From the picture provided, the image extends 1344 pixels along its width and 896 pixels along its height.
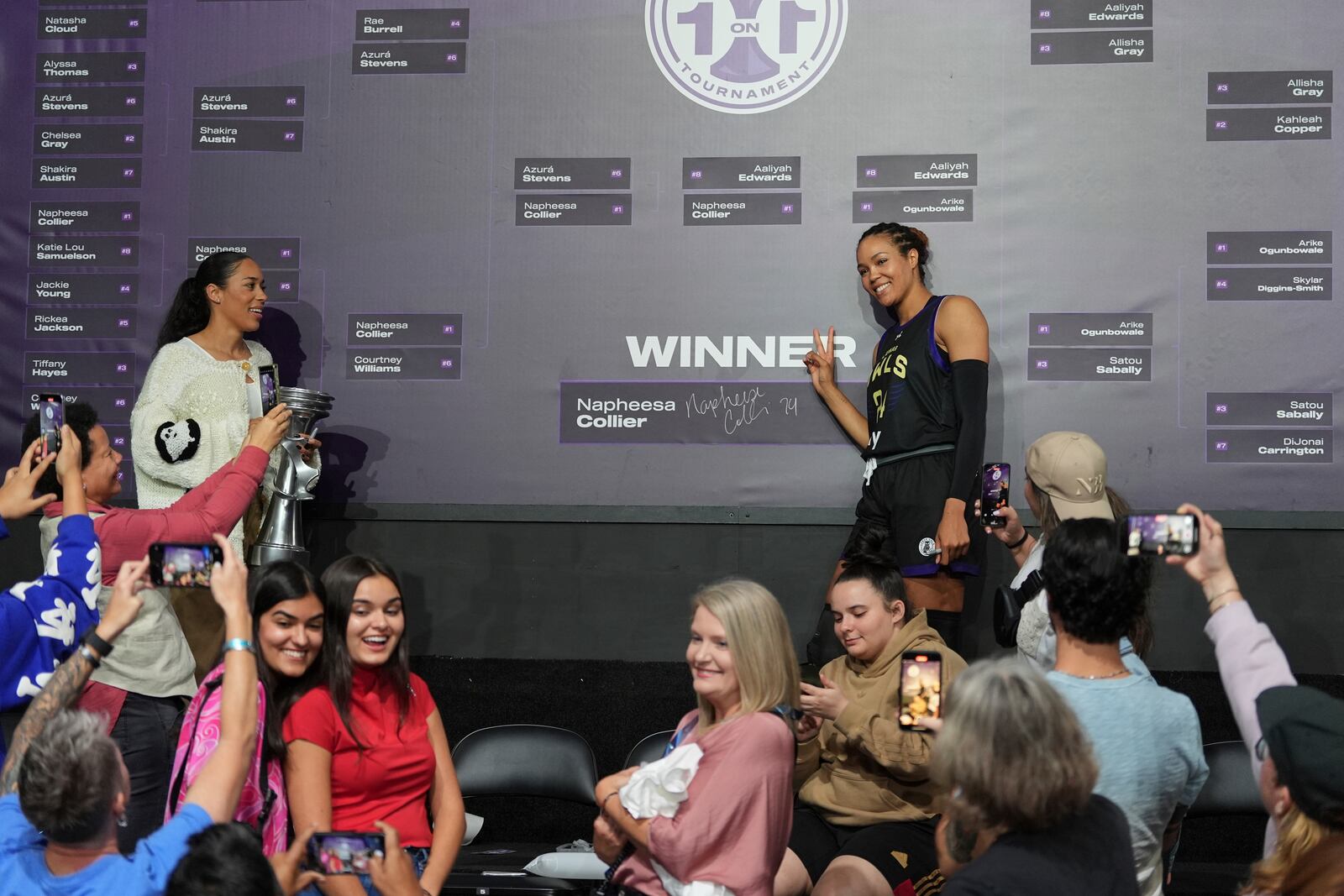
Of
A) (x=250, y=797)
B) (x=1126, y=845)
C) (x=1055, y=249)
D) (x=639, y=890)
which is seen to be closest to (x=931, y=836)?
(x=639, y=890)

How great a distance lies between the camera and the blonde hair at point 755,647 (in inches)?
107

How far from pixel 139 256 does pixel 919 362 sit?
116 inches

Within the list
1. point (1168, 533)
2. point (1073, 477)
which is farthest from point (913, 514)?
point (1168, 533)

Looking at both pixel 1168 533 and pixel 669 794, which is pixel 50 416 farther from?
pixel 1168 533

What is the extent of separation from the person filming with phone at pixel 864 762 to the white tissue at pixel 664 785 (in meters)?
0.48

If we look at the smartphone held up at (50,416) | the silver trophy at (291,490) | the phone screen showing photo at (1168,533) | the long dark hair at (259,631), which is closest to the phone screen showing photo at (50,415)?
the smartphone held up at (50,416)

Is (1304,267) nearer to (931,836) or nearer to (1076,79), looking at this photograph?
(1076,79)

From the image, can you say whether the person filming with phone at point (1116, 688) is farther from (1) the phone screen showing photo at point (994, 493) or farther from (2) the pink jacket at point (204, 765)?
(2) the pink jacket at point (204, 765)

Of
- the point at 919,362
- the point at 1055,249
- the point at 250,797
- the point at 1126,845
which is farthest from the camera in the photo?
the point at 1055,249

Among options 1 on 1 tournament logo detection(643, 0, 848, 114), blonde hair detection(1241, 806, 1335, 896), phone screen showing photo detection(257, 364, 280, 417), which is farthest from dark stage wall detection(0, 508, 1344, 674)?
blonde hair detection(1241, 806, 1335, 896)

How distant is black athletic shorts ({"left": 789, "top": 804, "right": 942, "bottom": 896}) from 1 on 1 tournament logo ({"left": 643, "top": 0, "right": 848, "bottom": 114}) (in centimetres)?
270

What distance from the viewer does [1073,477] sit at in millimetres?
3645

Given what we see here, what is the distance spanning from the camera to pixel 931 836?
10.5 feet

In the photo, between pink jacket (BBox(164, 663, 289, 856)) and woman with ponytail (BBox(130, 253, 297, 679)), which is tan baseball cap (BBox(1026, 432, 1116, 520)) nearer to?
pink jacket (BBox(164, 663, 289, 856))
